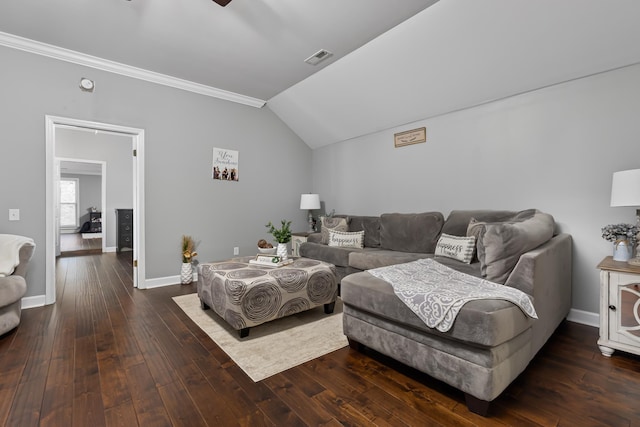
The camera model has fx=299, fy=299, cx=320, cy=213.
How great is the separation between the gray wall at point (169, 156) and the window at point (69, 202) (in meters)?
10.4

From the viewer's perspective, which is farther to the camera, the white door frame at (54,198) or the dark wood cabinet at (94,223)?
the dark wood cabinet at (94,223)

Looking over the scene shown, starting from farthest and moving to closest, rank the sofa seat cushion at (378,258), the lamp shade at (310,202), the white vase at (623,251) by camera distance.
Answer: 1. the lamp shade at (310,202)
2. the sofa seat cushion at (378,258)
3. the white vase at (623,251)

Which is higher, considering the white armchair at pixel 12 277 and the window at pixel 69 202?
the window at pixel 69 202

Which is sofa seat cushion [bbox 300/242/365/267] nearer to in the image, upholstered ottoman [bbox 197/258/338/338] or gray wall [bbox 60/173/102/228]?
upholstered ottoman [bbox 197/258/338/338]

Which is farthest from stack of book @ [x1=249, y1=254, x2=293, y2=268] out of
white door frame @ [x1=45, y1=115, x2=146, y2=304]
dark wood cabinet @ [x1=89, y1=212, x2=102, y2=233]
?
dark wood cabinet @ [x1=89, y1=212, x2=102, y2=233]

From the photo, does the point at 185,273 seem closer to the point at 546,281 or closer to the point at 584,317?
the point at 546,281

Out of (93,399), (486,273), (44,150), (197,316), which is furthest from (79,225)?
(486,273)

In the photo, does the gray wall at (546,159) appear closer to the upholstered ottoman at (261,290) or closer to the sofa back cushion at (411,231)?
the sofa back cushion at (411,231)

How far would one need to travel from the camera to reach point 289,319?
2.84 meters

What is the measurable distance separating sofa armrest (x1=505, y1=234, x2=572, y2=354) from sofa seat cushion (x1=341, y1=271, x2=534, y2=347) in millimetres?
220

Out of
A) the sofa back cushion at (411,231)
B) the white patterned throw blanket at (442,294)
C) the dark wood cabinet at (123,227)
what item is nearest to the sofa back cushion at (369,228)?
the sofa back cushion at (411,231)

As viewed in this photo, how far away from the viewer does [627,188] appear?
2111 millimetres

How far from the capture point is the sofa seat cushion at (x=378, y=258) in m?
3.26

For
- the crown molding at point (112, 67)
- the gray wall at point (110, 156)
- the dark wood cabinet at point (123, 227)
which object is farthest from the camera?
the dark wood cabinet at point (123, 227)
